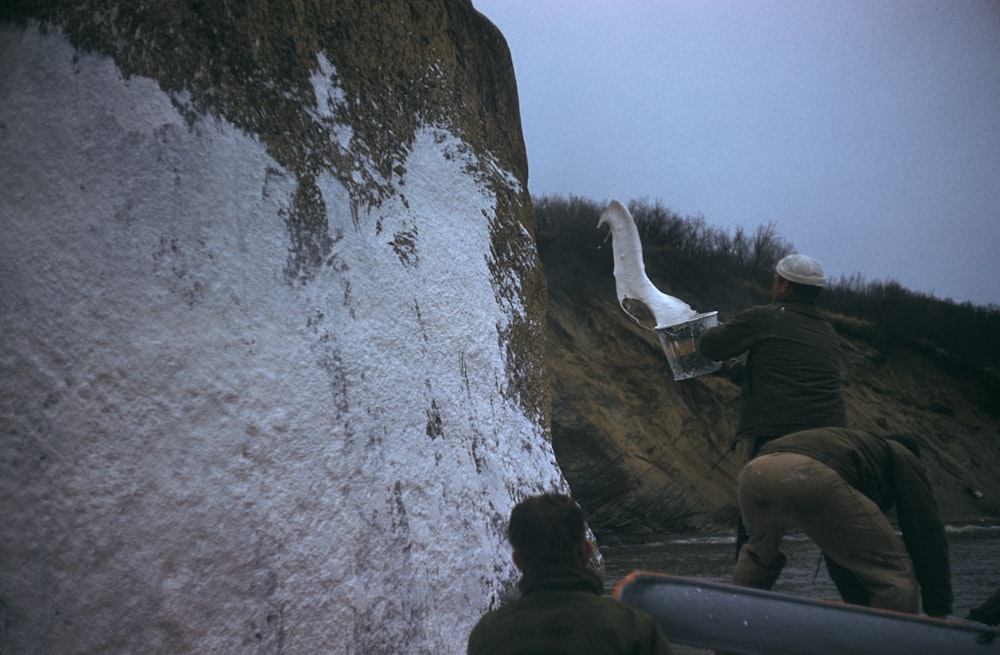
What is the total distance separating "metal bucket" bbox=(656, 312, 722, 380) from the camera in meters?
3.60

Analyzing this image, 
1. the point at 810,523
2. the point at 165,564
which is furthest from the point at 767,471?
the point at 165,564

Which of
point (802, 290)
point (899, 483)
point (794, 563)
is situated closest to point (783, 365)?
point (802, 290)

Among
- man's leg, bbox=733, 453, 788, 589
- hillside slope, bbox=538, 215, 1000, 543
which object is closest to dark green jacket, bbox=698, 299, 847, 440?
man's leg, bbox=733, 453, 788, 589

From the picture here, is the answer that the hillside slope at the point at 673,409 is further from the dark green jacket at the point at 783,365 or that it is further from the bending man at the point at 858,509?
the bending man at the point at 858,509

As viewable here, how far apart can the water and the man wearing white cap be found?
2.62ft

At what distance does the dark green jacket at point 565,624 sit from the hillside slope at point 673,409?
26.4 ft

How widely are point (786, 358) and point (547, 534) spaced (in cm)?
187

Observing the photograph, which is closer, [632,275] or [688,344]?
[688,344]

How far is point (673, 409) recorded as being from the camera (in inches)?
524

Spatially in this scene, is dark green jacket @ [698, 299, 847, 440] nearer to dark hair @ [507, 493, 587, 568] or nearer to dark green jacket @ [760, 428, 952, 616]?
dark green jacket @ [760, 428, 952, 616]

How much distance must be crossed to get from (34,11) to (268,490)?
127cm

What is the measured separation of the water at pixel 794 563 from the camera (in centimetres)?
541

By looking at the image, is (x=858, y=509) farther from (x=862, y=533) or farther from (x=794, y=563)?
(x=794, y=563)

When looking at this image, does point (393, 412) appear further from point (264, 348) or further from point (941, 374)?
point (941, 374)
